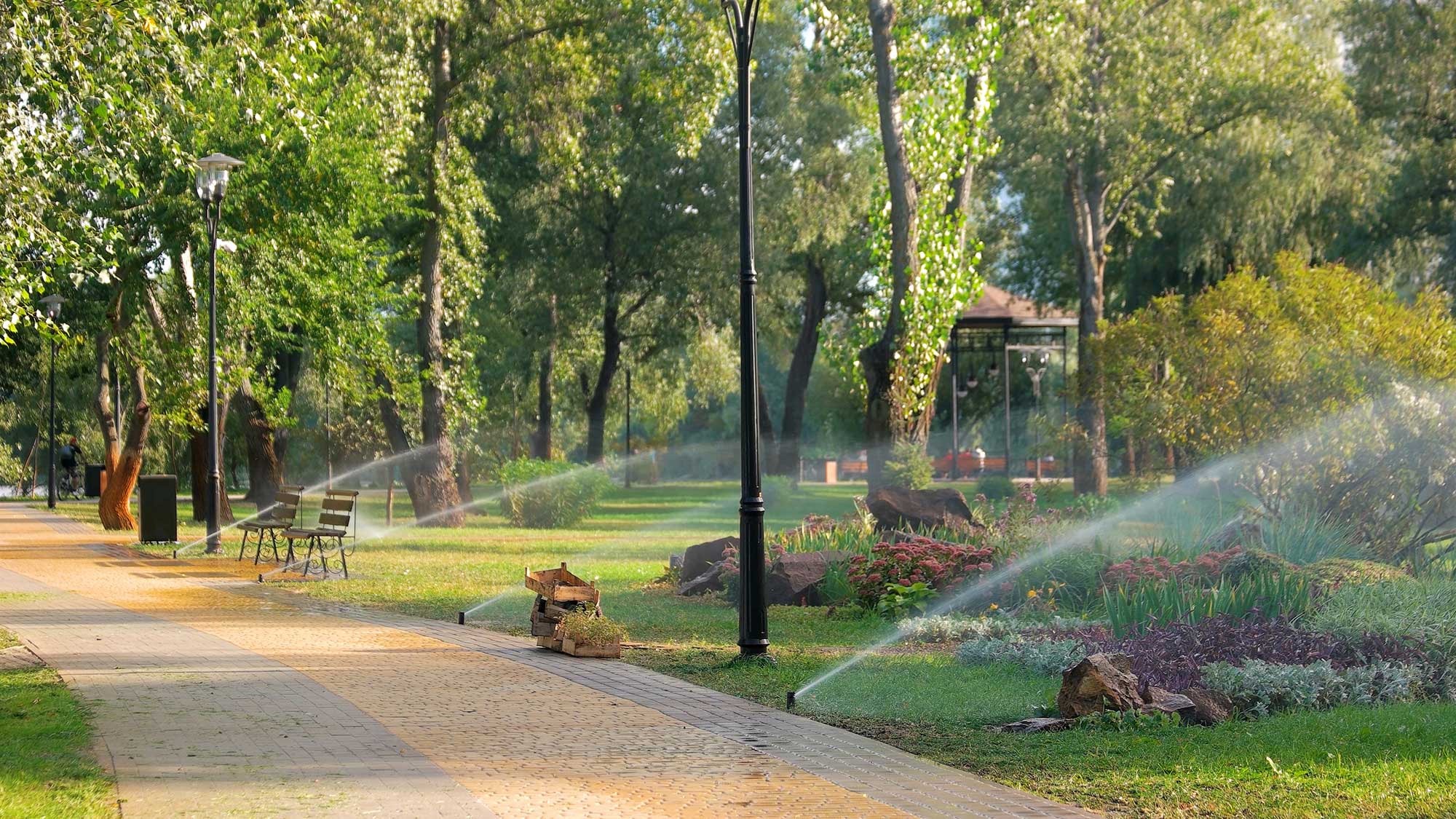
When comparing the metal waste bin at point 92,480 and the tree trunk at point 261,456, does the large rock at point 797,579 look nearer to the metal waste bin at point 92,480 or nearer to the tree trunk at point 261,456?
the tree trunk at point 261,456

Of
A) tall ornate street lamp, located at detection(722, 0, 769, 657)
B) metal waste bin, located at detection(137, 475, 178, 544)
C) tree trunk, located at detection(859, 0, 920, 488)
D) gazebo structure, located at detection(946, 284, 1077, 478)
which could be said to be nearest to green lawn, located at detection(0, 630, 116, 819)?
tall ornate street lamp, located at detection(722, 0, 769, 657)

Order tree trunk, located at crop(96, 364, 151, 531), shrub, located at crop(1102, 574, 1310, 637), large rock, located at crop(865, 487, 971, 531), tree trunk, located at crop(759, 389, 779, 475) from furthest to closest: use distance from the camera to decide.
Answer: tree trunk, located at crop(759, 389, 779, 475) → tree trunk, located at crop(96, 364, 151, 531) → large rock, located at crop(865, 487, 971, 531) → shrub, located at crop(1102, 574, 1310, 637)

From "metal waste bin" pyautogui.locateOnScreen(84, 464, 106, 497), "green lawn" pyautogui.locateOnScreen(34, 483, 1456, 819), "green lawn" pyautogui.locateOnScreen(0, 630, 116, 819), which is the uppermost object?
"metal waste bin" pyautogui.locateOnScreen(84, 464, 106, 497)

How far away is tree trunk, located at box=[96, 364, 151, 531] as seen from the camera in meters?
26.6

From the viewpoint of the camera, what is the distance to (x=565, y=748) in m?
7.74

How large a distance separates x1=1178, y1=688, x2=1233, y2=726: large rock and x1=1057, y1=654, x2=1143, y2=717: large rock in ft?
0.98

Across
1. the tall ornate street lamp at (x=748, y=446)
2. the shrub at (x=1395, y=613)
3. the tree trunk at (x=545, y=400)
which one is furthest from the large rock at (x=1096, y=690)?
the tree trunk at (x=545, y=400)

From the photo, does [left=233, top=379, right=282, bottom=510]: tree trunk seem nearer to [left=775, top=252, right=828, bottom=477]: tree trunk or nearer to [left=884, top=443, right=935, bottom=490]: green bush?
[left=884, top=443, right=935, bottom=490]: green bush

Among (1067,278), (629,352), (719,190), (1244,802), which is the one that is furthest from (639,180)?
(1244,802)

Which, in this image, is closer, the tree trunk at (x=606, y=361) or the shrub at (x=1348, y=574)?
the shrub at (x=1348, y=574)

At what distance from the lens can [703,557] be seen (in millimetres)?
17094

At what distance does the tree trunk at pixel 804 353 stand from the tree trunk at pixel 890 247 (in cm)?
1986

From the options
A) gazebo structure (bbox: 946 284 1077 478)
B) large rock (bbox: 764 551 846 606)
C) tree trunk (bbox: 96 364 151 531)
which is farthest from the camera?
gazebo structure (bbox: 946 284 1077 478)

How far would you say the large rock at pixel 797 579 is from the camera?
50.3 ft
